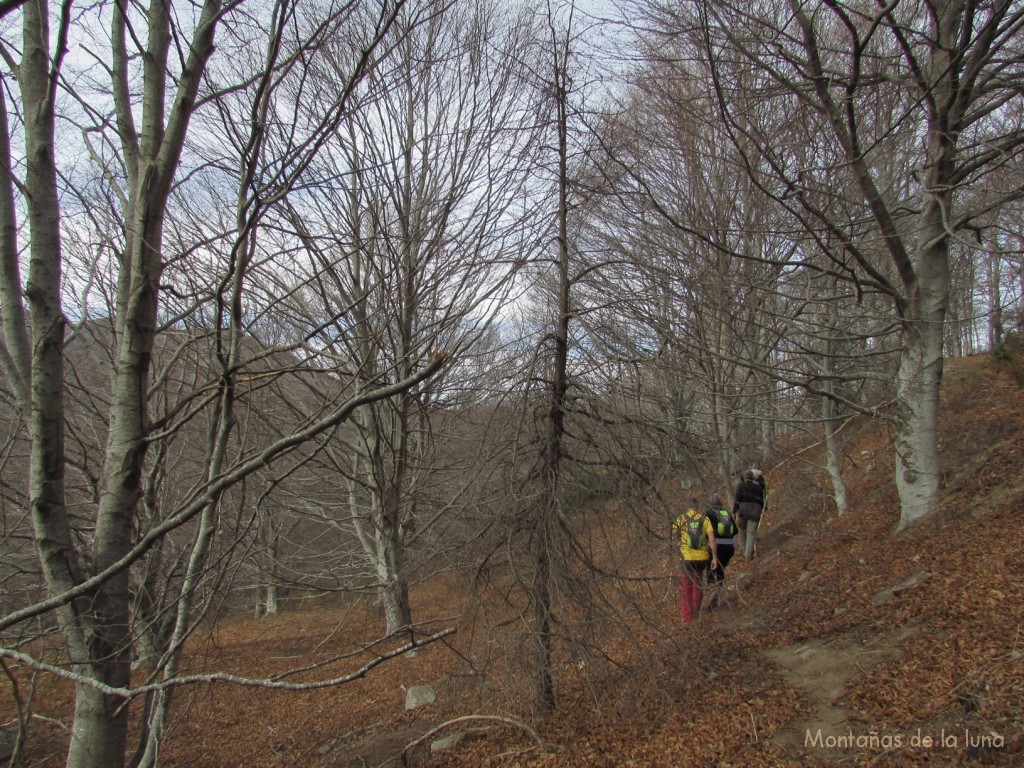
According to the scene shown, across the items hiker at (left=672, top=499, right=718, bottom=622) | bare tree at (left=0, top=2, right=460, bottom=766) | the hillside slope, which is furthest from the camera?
hiker at (left=672, top=499, right=718, bottom=622)

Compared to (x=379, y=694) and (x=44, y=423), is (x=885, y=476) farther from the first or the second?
(x=44, y=423)

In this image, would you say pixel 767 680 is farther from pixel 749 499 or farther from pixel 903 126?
pixel 903 126

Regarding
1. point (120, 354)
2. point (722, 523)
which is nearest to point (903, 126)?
point (722, 523)

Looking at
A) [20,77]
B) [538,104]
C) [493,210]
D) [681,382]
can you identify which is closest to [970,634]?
[681,382]

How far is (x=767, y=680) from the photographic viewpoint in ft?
14.8

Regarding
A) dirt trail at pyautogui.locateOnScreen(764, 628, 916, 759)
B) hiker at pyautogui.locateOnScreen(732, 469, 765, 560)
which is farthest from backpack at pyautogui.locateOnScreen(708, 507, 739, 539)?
hiker at pyautogui.locateOnScreen(732, 469, 765, 560)

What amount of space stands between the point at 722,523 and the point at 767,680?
219 cm

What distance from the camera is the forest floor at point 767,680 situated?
3.30 metres

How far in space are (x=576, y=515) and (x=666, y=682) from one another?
5.18ft

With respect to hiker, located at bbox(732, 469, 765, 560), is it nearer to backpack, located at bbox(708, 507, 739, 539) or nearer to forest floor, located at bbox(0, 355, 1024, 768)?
forest floor, located at bbox(0, 355, 1024, 768)

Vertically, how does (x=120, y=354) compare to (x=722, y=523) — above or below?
above

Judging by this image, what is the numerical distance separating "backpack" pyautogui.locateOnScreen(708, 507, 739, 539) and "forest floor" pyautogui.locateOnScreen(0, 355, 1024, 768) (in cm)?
82

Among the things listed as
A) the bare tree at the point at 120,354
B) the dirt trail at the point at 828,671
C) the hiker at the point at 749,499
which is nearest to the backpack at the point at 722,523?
the dirt trail at the point at 828,671

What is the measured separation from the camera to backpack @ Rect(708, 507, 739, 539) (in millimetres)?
6398
